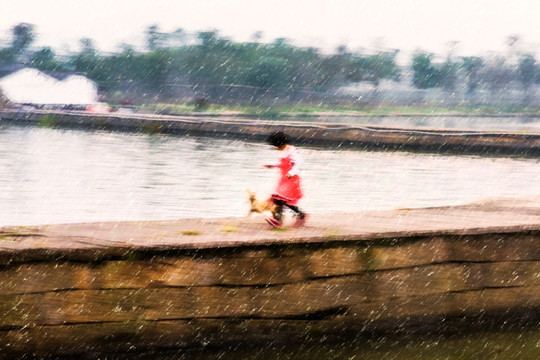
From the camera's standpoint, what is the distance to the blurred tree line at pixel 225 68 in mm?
90875

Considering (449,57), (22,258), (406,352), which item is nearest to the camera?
(22,258)

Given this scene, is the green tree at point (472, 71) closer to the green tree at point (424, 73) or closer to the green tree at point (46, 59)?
the green tree at point (424, 73)

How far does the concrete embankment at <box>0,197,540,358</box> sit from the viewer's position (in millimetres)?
4754

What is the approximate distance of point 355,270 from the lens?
206 inches

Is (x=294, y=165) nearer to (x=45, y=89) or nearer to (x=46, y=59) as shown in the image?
(x=45, y=89)

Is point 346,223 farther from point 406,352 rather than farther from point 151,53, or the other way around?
point 151,53

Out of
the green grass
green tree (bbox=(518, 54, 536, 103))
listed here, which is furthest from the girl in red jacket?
green tree (bbox=(518, 54, 536, 103))

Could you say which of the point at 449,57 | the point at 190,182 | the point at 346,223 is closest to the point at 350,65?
the point at 449,57

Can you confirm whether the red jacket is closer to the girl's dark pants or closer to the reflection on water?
the girl's dark pants

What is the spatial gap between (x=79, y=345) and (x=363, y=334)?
183cm

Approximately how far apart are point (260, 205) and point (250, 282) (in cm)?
239

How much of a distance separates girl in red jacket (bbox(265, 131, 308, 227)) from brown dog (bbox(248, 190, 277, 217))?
0.05m

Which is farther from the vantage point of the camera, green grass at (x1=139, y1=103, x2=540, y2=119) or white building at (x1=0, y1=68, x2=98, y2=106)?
green grass at (x1=139, y1=103, x2=540, y2=119)

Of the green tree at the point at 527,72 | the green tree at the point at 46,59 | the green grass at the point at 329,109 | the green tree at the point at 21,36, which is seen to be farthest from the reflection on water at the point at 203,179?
the green tree at the point at 527,72
